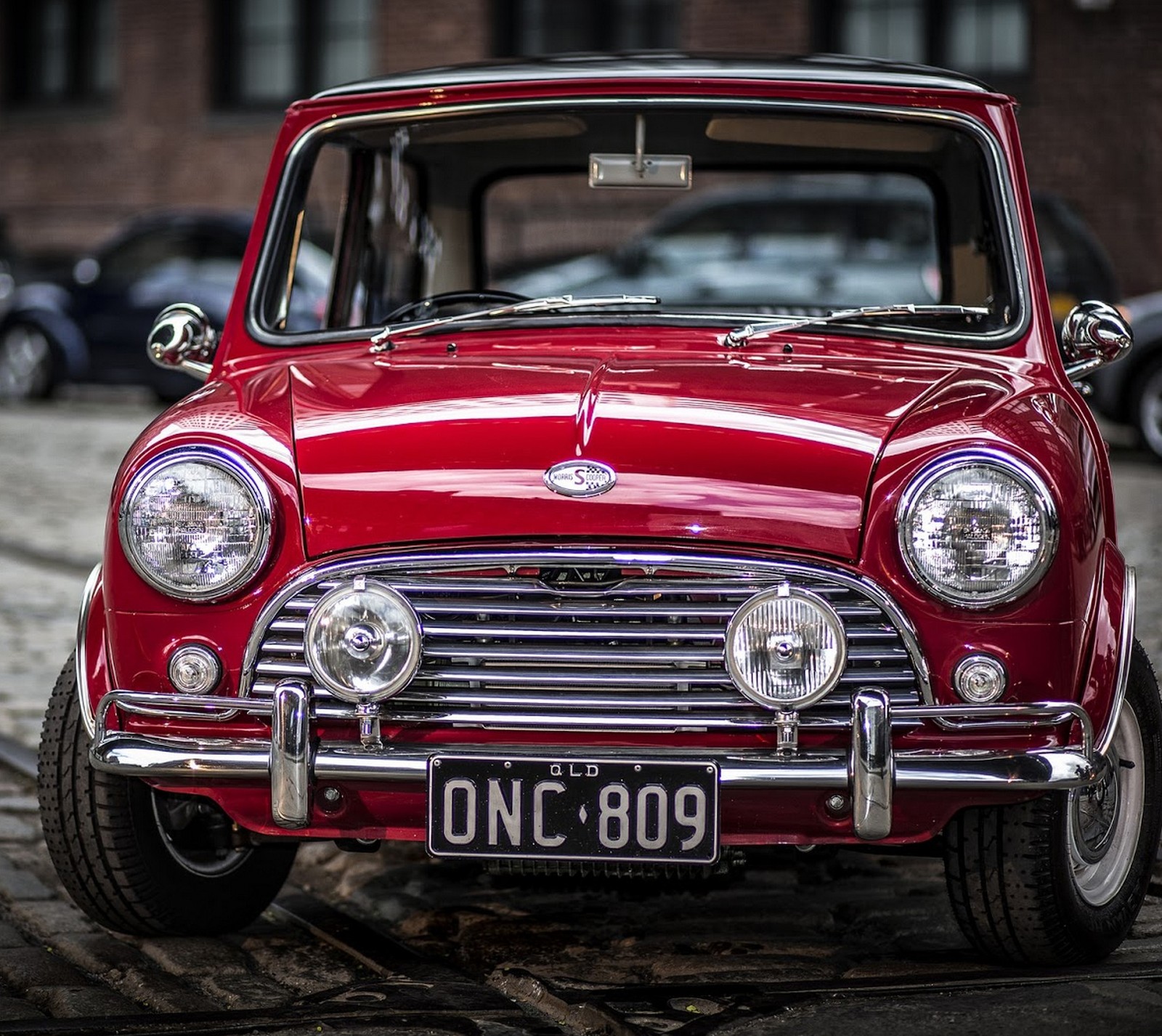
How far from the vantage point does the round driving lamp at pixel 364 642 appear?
3125mm

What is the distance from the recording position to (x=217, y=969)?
3580 millimetres

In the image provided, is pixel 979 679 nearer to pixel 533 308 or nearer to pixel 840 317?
pixel 840 317

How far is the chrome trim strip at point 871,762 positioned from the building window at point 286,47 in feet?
60.2

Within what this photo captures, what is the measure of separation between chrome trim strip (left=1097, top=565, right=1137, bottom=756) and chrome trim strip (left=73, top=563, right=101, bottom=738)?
1695 millimetres

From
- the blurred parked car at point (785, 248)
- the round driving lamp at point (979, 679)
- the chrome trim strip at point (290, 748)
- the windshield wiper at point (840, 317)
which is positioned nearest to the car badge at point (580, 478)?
the chrome trim strip at point (290, 748)

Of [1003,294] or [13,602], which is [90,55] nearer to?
[13,602]

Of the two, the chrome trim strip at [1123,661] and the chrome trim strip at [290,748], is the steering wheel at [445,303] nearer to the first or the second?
the chrome trim strip at [290,748]

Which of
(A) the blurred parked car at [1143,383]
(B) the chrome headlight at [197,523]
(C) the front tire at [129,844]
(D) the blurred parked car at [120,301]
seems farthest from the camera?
(D) the blurred parked car at [120,301]

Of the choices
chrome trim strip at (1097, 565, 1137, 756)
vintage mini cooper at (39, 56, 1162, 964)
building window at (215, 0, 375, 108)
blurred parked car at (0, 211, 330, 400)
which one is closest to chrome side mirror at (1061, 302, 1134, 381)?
vintage mini cooper at (39, 56, 1162, 964)

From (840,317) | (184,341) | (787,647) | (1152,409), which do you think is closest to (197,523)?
(787,647)

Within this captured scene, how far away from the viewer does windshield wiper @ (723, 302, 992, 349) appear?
387cm

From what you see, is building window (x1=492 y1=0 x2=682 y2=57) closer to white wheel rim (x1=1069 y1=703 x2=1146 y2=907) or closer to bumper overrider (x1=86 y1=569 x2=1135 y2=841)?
white wheel rim (x1=1069 y1=703 x2=1146 y2=907)

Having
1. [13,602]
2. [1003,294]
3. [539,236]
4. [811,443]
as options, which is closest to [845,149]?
[1003,294]

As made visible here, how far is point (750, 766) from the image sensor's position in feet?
10.0
